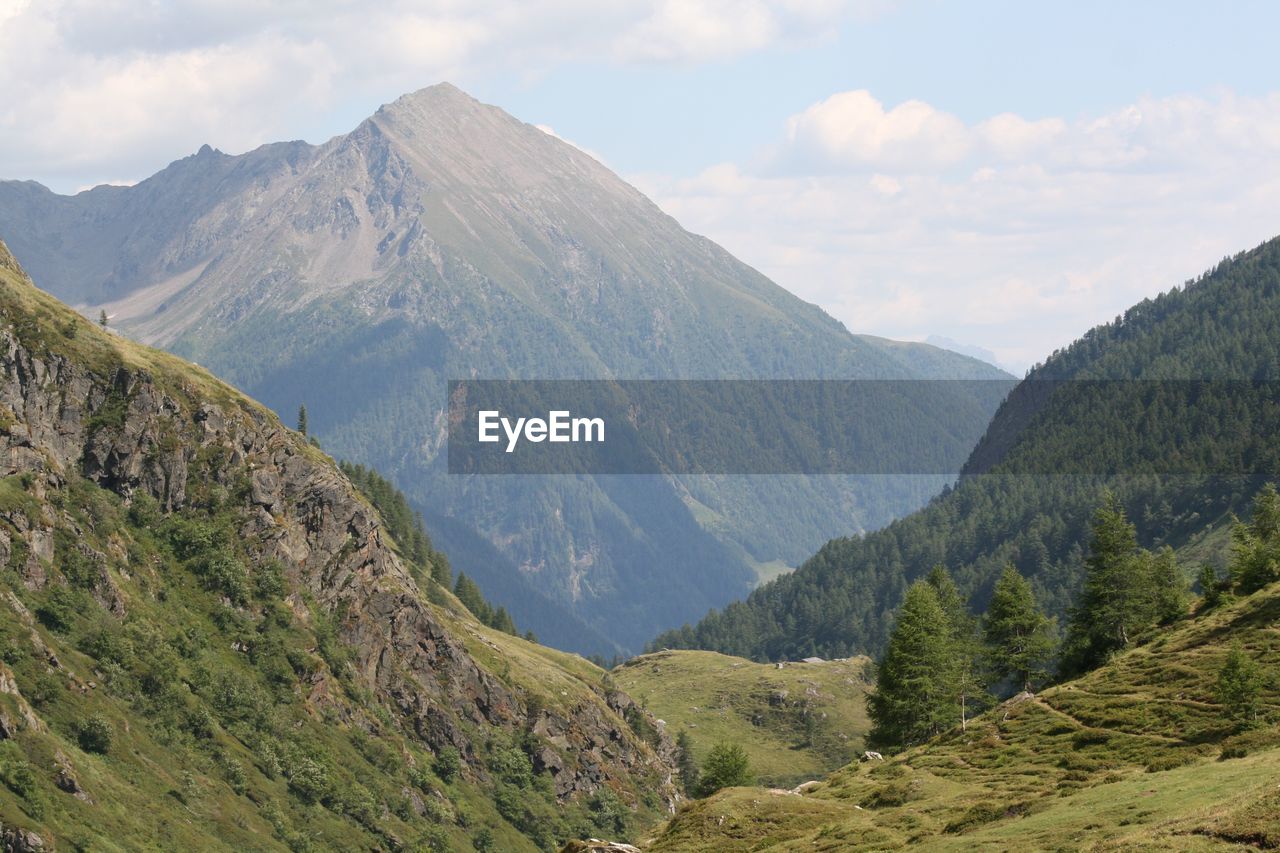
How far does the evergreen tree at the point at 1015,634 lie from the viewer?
12225 cm

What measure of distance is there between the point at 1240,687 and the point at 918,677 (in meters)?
39.7

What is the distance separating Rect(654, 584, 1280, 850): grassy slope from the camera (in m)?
57.0

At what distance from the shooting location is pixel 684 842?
82.9m

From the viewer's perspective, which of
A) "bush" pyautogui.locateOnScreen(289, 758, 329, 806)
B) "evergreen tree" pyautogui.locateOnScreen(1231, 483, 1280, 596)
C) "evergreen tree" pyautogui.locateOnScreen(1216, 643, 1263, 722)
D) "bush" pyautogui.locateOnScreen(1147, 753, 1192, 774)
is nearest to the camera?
"bush" pyautogui.locateOnScreen(1147, 753, 1192, 774)

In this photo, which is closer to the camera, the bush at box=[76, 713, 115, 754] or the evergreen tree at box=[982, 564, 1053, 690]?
the evergreen tree at box=[982, 564, 1053, 690]

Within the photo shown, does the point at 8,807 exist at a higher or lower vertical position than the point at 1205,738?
lower

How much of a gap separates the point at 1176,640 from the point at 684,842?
46.1m

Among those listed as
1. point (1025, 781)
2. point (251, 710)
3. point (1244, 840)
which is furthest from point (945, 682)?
point (251, 710)

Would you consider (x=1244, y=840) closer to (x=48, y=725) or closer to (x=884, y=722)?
(x=884, y=722)

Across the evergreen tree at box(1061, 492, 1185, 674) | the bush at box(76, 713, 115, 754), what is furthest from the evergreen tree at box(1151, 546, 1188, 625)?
the bush at box(76, 713, 115, 754)

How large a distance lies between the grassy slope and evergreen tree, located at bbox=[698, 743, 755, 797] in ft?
138

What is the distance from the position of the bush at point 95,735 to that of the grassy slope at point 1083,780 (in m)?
97.2

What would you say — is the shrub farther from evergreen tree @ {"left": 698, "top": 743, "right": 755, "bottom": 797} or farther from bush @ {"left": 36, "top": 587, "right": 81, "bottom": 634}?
bush @ {"left": 36, "top": 587, "right": 81, "bottom": 634}

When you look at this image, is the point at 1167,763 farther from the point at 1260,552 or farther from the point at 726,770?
the point at 726,770
